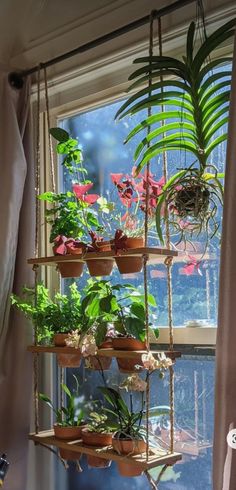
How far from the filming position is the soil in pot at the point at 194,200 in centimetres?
Answer: 160

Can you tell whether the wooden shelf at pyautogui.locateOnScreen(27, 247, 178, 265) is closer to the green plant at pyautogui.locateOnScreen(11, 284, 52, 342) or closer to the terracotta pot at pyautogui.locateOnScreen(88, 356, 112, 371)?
the green plant at pyautogui.locateOnScreen(11, 284, 52, 342)

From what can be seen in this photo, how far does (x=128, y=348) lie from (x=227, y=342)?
0.36 metres

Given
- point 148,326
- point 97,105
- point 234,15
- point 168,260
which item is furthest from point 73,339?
point 234,15

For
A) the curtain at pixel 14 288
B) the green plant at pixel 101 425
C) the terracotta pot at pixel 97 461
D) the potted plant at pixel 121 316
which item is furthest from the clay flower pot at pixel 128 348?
the curtain at pixel 14 288

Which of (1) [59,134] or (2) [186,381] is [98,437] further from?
(1) [59,134]

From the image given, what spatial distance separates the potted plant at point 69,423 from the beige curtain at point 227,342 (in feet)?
1.88

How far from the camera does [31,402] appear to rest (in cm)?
216

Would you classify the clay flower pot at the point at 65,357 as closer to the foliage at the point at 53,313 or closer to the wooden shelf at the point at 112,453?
the foliage at the point at 53,313

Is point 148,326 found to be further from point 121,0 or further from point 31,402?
point 121,0

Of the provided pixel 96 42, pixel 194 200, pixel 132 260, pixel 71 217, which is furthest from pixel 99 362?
pixel 96 42

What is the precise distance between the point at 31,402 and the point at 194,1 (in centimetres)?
142

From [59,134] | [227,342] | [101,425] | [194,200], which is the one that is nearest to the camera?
[227,342]

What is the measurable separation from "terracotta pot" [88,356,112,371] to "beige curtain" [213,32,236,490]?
1.56ft

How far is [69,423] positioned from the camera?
1956mm
